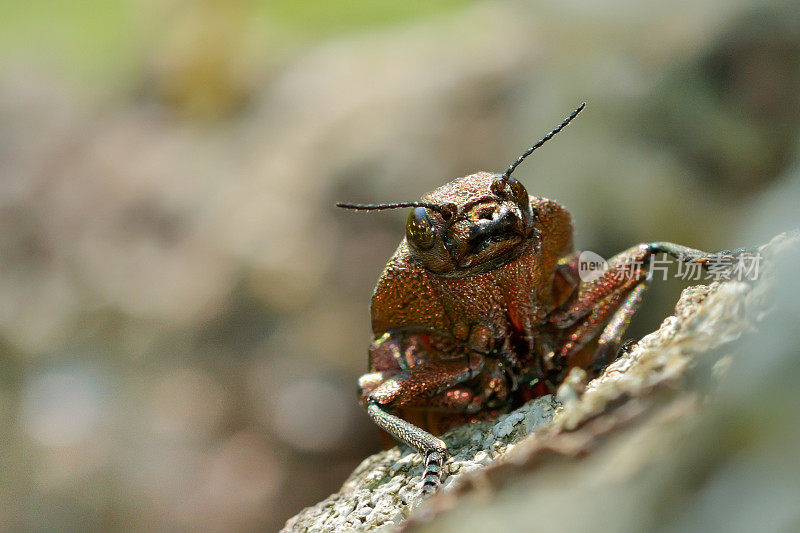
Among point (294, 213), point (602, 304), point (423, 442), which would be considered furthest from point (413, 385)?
point (294, 213)

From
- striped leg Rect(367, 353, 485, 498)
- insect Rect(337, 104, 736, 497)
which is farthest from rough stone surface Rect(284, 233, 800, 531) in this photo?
striped leg Rect(367, 353, 485, 498)

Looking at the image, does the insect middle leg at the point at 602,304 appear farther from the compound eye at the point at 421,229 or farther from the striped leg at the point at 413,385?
the compound eye at the point at 421,229

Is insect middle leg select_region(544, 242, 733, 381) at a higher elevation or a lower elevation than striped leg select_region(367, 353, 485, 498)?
higher

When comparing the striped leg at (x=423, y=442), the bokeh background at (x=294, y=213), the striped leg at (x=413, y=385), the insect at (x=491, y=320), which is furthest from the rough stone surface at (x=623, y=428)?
the bokeh background at (x=294, y=213)

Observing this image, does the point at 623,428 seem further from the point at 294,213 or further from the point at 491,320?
the point at 294,213

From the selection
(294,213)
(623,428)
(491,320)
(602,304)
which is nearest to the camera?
(623,428)

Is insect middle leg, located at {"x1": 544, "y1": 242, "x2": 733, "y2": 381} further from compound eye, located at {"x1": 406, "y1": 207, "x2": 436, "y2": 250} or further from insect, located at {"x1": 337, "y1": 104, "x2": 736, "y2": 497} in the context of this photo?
compound eye, located at {"x1": 406, "y1": 207, "x2": 436, "y2": 250}

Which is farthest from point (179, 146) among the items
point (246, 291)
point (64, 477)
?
point (64, 477)
